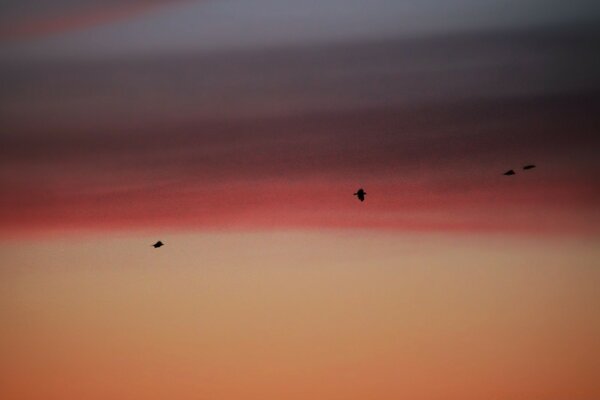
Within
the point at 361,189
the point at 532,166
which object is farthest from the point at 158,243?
the point at 532,166

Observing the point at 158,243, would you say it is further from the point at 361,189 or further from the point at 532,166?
the point at 532,166

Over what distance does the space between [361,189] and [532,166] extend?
5.26m

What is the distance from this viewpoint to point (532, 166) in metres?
64.1

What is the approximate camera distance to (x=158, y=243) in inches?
2616

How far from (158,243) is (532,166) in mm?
11849

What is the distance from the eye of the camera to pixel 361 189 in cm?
6322

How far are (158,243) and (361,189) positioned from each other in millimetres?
7196
